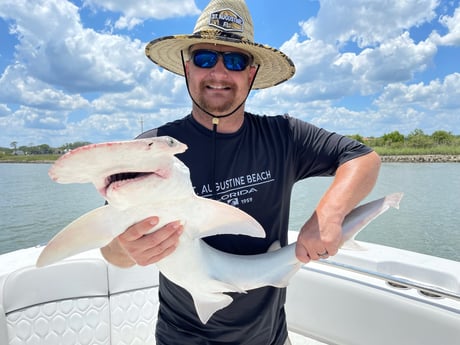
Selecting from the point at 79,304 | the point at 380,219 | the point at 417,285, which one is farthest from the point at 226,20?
the point at 380,219

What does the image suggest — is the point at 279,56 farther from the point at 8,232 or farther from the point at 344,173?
the point at 8,232

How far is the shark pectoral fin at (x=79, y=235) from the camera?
98 cm

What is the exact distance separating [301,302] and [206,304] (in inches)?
60.4

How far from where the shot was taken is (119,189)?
0.79m

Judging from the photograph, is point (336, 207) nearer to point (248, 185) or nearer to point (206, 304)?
point (248, 185)

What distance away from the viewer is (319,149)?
4.95 feet

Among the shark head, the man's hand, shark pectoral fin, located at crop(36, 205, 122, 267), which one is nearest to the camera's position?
the shark head

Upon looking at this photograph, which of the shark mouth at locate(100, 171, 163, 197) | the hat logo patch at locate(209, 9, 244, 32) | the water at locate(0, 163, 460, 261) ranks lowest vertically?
the water at locate(0, 163, 460, 261)

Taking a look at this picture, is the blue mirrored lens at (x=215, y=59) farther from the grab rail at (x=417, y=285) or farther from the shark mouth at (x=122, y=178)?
the grab rail at (x=417, y=285)

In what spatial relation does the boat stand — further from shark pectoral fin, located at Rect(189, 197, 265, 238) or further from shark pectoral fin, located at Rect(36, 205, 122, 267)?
shark pectoral fin, located at Rect(36, 205, 122, 267)

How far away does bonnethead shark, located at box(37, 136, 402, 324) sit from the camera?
71 cm

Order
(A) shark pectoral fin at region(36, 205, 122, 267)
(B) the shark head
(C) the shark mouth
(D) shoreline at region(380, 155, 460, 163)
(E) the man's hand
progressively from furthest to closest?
(D) shoreline at region(380, 155, 460, 163)
(E) the man's hand
(A) shark pectoral fin at region(36, 205, 122, 267)
(C) the shark mouth
(B) the shark head

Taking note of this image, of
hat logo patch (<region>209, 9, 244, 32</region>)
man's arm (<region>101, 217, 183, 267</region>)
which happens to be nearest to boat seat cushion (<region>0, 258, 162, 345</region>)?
man's arm (<region>101, 217, 183, 267</region>)

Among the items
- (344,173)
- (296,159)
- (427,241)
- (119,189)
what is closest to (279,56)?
(296,159)
